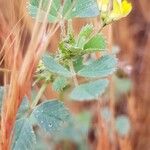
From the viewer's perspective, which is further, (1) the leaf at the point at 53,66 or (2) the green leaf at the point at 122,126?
(2) the green leaf at the point at 122,126

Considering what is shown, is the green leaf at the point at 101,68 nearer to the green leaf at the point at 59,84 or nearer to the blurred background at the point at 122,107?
the green leaf at the point at 59,84

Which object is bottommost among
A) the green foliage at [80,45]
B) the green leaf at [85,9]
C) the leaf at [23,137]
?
the leaf at [23,137]

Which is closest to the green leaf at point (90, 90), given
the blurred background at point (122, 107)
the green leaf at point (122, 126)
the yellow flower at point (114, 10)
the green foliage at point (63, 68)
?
the green foliage at point (63, 68)

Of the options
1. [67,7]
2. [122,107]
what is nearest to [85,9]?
[67,7]

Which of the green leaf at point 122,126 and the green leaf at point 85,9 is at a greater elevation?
the green leaf at point 85,9

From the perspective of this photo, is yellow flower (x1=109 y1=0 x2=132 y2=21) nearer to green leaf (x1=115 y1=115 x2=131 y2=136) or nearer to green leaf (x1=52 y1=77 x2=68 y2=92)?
green leaf (x1=52 y1=77 x2=68 y2=92)

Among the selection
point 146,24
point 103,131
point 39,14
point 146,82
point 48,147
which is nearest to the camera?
point 39,14

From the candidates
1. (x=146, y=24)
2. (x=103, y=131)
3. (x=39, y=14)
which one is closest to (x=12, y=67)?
(x=39, y=14)

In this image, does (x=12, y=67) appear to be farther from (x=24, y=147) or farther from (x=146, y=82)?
(x=146, y=82)
